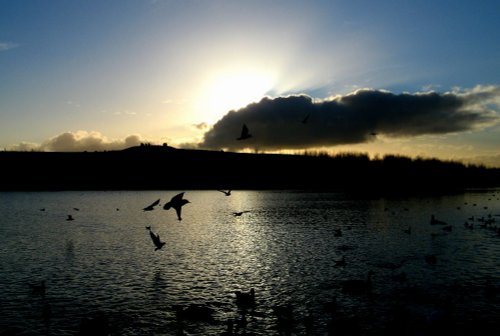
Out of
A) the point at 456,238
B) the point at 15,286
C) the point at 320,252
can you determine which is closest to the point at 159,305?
the point at 15,286

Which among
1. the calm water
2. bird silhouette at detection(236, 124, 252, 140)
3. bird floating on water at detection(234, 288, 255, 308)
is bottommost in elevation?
the calm water

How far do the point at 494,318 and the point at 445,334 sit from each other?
3.98 metres

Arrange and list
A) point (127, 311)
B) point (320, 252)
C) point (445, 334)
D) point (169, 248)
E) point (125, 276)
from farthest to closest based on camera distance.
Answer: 1. point (169, 248)
2. point (320, 252)
3. point (125, 276)
4. point (127, 311)
5. point (445, 334)

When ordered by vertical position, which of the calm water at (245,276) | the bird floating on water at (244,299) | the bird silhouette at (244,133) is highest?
the bird silhouette at (244,133)

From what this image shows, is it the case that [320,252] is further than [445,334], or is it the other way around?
[320,252]

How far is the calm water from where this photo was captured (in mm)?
19578

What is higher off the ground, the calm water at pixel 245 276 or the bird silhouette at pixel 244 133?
the bird silhouette at pixel 244 133

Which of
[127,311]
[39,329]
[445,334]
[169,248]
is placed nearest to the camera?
[445,334]

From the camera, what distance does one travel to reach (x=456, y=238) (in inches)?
1762

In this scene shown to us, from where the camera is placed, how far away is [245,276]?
28578 millimetres

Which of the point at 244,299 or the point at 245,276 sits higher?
the point at 244,299

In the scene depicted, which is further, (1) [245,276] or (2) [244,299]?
(1) [245,276]

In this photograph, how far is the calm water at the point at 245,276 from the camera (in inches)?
771

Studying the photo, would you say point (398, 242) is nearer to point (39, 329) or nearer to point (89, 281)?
point (89, 281)
